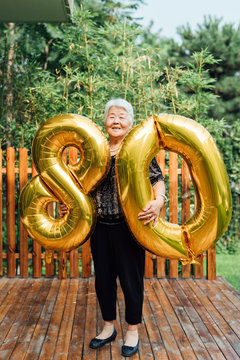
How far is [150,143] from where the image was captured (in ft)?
5.49

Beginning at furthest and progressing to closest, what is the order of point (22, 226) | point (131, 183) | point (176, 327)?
point (22, 226), point (176, 327), point (131, 183)

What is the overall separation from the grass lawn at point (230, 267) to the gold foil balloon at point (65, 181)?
2411 mm

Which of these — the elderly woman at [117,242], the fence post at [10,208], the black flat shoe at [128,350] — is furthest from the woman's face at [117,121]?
the fence post at [10,208]

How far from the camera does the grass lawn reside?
3.83m

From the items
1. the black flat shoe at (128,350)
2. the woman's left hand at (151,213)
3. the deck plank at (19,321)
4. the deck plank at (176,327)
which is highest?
the woman's left hand at (151,213)

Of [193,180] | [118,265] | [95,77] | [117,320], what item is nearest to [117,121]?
[193,180]

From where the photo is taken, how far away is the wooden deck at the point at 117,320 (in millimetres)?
1957

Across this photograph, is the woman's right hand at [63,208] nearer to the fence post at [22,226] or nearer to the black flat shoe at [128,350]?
the black flat shoe at [128,350]

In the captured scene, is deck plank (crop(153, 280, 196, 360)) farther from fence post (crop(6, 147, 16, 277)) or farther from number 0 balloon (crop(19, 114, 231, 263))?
fence post (crop(6, 147, 16, 277))

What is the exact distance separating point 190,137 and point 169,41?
878 centimetres

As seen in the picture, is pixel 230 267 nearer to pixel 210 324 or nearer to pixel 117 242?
pixel 210 324

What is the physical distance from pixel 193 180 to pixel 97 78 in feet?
6.79

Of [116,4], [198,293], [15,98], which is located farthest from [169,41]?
[198,293]

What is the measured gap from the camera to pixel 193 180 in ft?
5.52
